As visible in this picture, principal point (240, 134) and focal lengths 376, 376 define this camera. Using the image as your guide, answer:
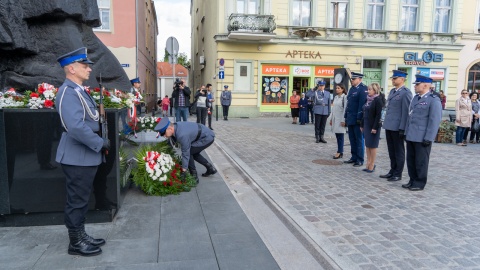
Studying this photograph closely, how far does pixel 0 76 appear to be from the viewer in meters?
4.91

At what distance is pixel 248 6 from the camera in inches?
879

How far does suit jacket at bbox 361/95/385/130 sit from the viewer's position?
23.4ft

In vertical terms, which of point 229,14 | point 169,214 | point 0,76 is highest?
point 229,14

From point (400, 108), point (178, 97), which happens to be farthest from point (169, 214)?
point (178, 97)

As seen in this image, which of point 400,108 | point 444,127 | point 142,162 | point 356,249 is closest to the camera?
point 356,249

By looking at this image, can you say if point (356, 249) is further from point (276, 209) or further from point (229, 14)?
point (229, 14)

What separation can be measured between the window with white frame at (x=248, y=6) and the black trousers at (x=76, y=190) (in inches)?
800

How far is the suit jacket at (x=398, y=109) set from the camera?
658cm

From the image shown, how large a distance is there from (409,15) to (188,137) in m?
22.9

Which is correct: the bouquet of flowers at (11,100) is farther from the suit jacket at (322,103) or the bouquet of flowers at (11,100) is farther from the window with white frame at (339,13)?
the window with white frame at (339,13)

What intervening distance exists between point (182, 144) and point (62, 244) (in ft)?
7.84

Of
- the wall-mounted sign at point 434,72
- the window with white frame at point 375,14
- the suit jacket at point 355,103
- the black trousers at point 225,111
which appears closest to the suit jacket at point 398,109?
the suit jacket at point 355,103

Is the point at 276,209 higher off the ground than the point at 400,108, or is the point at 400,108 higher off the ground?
the point at 400,108

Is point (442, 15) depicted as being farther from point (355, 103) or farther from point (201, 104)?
point (355, 103)
